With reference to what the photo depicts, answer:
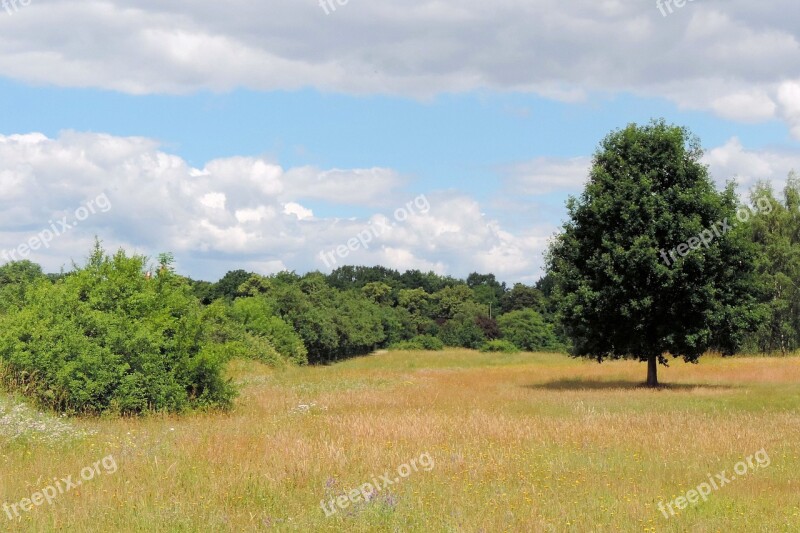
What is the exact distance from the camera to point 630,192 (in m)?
33.5

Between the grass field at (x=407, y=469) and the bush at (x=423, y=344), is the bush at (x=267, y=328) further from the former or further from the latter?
the grass field at (x=407, y=469)

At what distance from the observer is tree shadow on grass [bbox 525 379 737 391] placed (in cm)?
3484

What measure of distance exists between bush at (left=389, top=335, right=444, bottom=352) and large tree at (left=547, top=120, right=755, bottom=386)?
74.0 m

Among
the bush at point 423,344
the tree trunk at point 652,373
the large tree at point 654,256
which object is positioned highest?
the large tree at point 654,256

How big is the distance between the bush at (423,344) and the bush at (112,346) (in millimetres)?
86210

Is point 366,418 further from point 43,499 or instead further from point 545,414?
point 43,499

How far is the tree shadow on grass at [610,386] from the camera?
114ft

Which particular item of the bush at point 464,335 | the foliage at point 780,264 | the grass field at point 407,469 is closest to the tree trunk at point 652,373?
the grass field at point 407,469

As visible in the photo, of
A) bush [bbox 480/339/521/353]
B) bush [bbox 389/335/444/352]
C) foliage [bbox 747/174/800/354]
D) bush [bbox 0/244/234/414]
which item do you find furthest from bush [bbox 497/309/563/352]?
bush [bbox 0/244/234/414]

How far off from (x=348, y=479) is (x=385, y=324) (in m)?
108

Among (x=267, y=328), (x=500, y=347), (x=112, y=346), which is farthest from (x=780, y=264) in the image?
(x=112, y=346)

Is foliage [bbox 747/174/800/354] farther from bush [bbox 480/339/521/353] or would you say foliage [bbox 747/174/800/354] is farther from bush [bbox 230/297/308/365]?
bush [bbox 230/297/308/365]

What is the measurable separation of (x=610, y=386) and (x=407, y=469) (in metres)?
26.1

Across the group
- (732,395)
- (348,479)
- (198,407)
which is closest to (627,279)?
(732,395)
